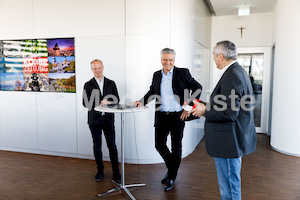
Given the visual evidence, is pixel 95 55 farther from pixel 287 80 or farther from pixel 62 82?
pixel 287 80

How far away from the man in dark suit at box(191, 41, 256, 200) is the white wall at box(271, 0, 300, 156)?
10.1 feet

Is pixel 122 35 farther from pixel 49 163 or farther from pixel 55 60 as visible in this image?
pixel 49 163

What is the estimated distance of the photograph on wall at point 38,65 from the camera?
179 inches

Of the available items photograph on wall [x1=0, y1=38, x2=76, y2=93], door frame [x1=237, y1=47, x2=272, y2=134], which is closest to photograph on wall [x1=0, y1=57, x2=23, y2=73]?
photograph on wall [x1=0, y1=38, x2=76, y2=93]

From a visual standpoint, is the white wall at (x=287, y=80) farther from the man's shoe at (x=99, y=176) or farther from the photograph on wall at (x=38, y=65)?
the photograph on wall at (x=38, y=65)

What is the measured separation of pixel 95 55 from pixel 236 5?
143 inches

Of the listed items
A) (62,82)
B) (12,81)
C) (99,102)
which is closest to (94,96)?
(99,102)

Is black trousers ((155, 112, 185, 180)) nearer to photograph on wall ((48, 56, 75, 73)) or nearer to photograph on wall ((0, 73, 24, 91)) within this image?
photograph on wall ((48, 56, 75, 73))

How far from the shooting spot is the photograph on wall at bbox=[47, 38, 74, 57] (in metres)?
4.50

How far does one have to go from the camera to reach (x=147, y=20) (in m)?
4.10

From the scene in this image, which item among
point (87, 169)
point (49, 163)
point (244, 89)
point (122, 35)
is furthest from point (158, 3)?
point (49, 163)

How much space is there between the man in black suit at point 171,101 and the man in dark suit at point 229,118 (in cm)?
99

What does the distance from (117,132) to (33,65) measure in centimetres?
204

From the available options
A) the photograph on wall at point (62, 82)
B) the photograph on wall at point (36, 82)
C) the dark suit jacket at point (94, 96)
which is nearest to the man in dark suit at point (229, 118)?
the dark suit jacket at point (94, 96)
